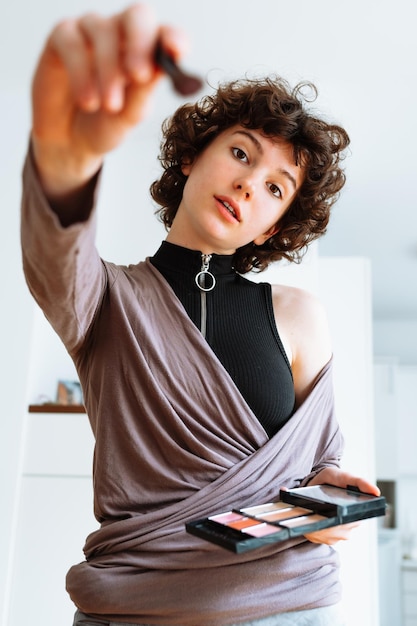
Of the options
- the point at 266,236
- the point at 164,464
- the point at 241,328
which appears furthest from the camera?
the point at 266,236

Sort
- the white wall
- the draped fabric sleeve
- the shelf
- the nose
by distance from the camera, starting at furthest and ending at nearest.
→ the white wall
the shelf
the nose
the draped fabric sleeve

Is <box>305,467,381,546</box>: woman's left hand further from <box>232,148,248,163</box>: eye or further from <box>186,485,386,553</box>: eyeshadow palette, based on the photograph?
<box>232,148,248,163</box>: eye

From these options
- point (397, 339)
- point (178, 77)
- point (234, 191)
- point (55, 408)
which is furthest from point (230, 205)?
point (397, 339)

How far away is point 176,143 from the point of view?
0.80 meters

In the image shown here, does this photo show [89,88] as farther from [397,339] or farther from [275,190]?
[397,339]

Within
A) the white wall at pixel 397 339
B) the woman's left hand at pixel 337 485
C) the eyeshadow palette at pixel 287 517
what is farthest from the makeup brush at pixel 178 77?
the white wall at pixel 397 339

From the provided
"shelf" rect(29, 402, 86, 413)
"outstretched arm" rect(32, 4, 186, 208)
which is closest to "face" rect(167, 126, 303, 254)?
"outstretched arm" rect(32, 4, 186, 208)

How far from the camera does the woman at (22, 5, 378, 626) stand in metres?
0.42

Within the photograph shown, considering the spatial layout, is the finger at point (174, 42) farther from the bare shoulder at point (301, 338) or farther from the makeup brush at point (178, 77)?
the bare shoulder at point (301, 338)

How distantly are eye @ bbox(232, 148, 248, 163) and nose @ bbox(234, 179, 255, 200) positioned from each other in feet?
0.15

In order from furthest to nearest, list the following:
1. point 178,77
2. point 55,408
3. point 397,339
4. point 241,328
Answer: point 397,339 < point 55,408 < point 241,328 < point 178,77

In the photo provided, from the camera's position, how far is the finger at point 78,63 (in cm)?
32

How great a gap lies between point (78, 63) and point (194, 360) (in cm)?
35

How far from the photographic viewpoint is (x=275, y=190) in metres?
0.71
